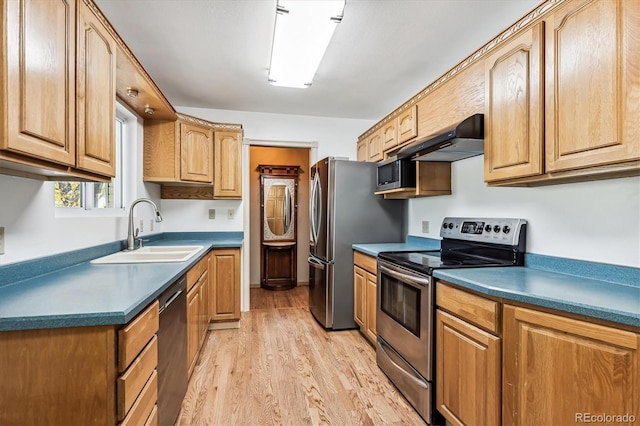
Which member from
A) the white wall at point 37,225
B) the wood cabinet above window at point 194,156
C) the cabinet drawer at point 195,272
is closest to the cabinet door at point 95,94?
the white wall at point 37,225

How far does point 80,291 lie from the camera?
1.22 metres

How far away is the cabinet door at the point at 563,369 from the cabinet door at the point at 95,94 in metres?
1.97

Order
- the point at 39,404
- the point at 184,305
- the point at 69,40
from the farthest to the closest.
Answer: the point at 184,305, the point at 69,40, the point at 39,404

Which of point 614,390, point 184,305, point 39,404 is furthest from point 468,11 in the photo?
point 39,404

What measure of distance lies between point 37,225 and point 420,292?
2060mm

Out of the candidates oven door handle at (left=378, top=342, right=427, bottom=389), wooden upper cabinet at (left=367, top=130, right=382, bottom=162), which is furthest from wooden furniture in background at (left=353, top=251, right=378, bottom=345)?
wooden upper cabinet at (left=367, top=130, right=382, bottom=162)

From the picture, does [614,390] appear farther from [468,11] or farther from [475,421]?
[468,11]

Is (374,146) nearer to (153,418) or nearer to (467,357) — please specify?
(467,357)

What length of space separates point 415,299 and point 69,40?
2.12 metres

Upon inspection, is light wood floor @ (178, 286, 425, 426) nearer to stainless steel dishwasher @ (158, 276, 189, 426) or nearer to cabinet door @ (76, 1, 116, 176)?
stainless steel dishwasher @ (158, 276, 189, 426)

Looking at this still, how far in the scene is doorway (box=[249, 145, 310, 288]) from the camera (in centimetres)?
497

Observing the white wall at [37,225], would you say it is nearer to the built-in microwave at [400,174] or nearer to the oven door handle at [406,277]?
the oven door handle at [406,277]

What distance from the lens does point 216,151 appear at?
10.8ft

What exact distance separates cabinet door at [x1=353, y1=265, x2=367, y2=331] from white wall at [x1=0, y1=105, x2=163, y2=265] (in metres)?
2.08
